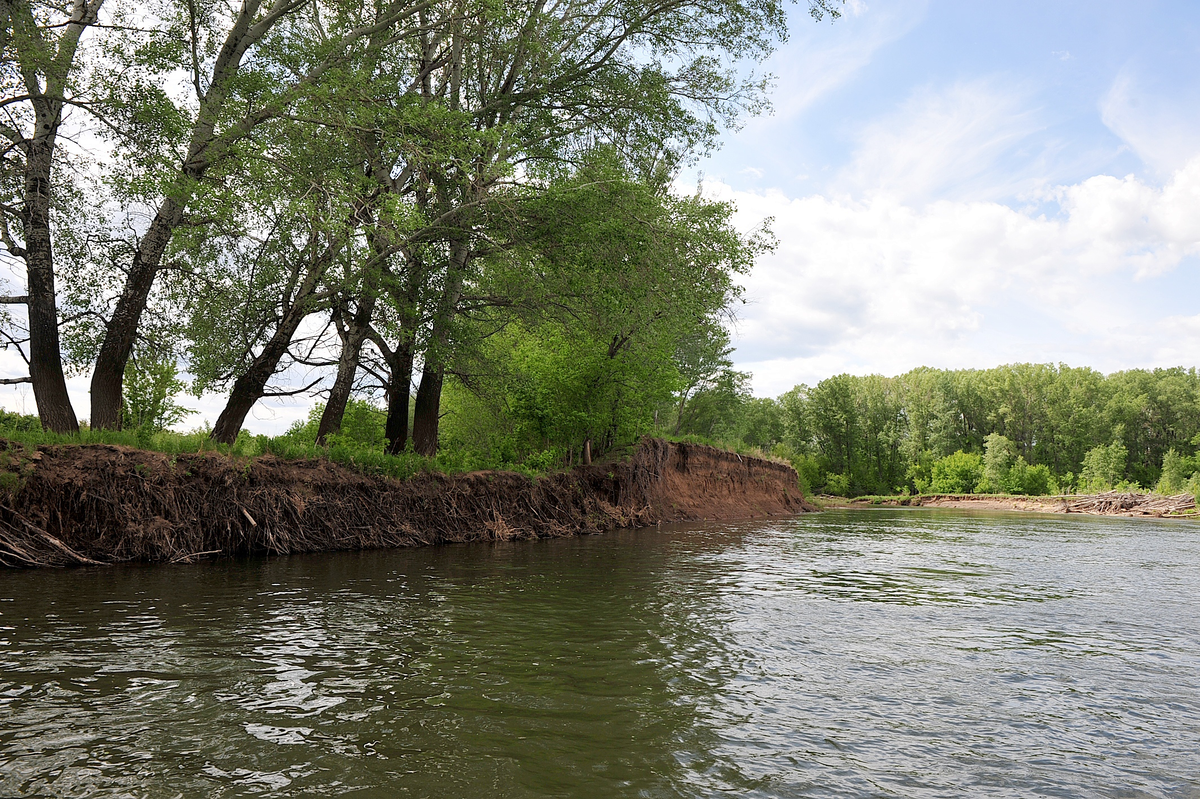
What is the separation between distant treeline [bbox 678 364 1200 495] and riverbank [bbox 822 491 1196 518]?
33.7 ft

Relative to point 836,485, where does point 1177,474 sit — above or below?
above

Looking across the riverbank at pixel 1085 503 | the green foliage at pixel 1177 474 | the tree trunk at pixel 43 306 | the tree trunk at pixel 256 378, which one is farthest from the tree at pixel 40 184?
the green foliage at pixel 1177 474

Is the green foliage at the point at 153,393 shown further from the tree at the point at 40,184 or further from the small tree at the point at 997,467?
the small tree at the point at 997,467

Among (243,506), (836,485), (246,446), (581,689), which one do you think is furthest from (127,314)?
(836,485)

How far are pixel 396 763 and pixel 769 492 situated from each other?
34311 millimetres

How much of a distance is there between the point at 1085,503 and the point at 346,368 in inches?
2352

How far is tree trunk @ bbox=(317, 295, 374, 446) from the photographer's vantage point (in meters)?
17.5

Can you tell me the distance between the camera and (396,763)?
3576 millimetres

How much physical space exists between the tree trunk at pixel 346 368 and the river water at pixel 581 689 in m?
8.19

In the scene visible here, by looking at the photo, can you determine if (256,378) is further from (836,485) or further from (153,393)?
(836,485)

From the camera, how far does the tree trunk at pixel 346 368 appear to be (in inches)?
688

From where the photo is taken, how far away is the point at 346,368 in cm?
1806

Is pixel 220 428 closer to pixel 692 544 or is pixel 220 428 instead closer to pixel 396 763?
pixel 692 544

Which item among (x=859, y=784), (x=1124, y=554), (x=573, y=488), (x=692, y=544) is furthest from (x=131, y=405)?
(x=1124, y=554)
